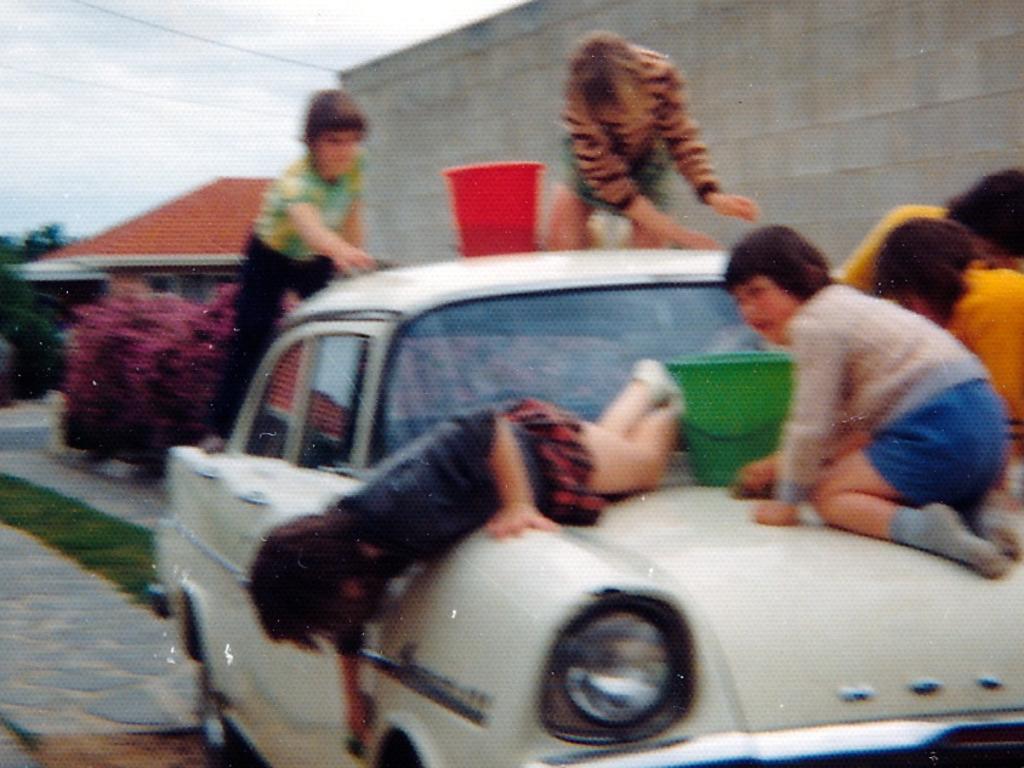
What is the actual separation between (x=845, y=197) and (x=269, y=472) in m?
5.32

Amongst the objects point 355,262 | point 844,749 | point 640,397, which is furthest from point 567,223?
point 844,749

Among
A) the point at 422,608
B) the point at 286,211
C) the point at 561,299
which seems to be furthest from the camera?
the point at 286,211

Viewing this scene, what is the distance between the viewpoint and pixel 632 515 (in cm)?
318

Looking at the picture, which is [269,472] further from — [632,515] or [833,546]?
[833,546]

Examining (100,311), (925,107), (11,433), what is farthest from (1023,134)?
(11,433)

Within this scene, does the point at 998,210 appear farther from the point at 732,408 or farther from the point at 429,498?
the point at 429,498

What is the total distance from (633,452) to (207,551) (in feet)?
5.34

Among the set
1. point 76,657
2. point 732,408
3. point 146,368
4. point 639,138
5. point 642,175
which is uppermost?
point 639,138

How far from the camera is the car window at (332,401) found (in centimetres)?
367

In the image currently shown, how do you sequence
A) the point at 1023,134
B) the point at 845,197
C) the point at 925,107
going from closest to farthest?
the point at 1023,134
the point at 925,107
the point at 845,197

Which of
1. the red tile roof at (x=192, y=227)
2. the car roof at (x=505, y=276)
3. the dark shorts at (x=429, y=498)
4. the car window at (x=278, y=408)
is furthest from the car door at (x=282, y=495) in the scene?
the red tile roof at (x=192, y=227)

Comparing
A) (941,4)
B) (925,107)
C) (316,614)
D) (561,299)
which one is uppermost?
(941,4)

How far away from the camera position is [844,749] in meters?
2.59

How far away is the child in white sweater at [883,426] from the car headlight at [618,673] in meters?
0.56
